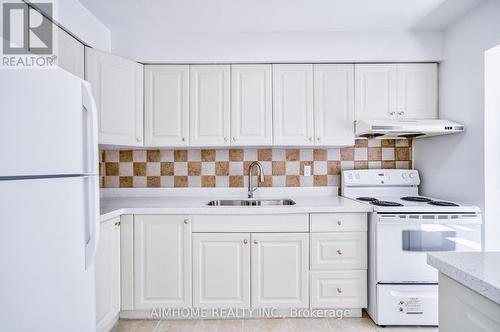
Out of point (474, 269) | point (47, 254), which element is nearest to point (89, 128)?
point (47, 254)

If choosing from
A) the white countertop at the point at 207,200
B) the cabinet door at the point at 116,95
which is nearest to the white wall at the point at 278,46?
the cabinet door at the point at 116,95

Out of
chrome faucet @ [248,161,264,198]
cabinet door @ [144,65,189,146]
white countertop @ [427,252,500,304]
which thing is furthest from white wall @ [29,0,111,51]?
white countertop @ [427,252,500,304]

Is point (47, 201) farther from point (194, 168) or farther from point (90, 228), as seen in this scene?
point (194, 168)

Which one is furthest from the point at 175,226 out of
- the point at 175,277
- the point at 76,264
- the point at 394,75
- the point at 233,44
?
the point at 394,75

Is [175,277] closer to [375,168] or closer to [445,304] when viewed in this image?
[445,304]

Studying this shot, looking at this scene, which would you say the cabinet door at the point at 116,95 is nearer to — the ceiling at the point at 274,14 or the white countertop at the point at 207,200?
the ceiling at the point at 274,14

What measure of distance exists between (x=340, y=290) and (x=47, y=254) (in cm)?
194

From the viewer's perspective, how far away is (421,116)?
2480 mm

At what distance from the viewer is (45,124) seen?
3.15 ft

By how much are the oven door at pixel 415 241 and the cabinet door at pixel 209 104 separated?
1.45m

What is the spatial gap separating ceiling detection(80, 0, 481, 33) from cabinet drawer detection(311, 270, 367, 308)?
78.5 inches

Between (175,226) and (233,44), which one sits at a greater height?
(233,44)

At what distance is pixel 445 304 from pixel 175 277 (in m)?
1.76

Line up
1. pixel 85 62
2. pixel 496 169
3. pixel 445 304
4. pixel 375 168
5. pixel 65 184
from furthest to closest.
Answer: pixel 375 168 → pixel 85 62 → pixel 496 169 → pixel 65 184 → pixel 445 304
